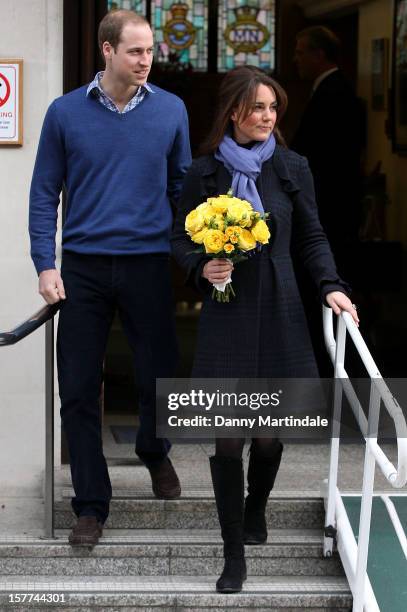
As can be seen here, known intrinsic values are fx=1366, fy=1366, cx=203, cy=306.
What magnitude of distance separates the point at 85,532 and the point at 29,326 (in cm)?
76

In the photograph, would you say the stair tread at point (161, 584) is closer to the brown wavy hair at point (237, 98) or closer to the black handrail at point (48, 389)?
the black handrail at point (48, 389)

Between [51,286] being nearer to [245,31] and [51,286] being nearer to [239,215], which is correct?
[239,215]

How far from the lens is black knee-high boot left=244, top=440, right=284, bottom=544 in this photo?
15.4ft

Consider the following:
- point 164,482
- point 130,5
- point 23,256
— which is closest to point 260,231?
point 164,482

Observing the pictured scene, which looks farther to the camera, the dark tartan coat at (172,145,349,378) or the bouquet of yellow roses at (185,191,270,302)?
the dark tartan coat at (172,145,349,378)

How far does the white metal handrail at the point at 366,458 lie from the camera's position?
13.5 feet

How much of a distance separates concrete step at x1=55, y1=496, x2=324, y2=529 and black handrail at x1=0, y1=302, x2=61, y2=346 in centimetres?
75

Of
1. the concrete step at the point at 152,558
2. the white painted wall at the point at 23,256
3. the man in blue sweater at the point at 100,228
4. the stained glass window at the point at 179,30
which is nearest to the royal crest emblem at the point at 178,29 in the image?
the stained glass window at the point at 179,30

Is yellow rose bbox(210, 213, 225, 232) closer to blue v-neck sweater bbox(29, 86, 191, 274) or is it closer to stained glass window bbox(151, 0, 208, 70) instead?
blue v-neck sweater bbox(29, 86, 191, 274)

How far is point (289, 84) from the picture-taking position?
1084 cm

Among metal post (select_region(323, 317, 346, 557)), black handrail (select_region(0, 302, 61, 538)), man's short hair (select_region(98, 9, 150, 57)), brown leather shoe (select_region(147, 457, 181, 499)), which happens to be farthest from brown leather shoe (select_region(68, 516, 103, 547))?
man's short hair (select_region(98, 9, 150, 57))

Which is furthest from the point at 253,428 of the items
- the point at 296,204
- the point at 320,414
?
the point at 296,204

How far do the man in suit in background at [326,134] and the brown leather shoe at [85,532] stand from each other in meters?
2.22

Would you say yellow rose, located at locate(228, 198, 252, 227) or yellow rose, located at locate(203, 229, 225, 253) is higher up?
yellow rose, located at locate(228, 198, 252, 227)
